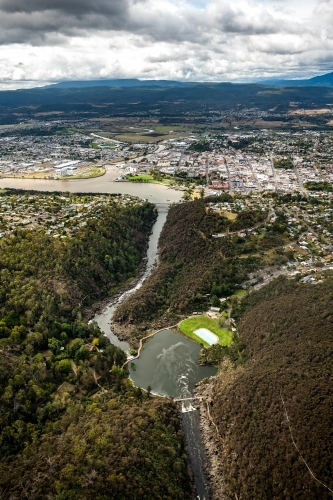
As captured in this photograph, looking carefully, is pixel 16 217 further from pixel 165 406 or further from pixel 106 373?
pixel 165 406

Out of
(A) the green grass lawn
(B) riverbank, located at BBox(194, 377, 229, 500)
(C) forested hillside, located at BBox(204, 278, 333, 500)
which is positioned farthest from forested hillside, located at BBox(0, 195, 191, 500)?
(A) the green grass lawn

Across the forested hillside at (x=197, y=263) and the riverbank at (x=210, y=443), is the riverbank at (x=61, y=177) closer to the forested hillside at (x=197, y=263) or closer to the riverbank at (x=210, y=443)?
the forested hillside at (x=197, y=263)

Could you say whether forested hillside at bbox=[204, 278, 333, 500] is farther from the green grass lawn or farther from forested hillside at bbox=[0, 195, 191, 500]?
forested hillside at bbox=[0, 195, 191, 500]

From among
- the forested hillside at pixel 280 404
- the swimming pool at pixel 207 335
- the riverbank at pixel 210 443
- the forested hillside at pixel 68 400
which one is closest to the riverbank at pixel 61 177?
the forested hillside at pixel 68 400

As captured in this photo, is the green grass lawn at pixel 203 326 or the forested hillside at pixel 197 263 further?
the forested hillside at pixel 197 263

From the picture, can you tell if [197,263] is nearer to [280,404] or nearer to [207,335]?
[207,335]

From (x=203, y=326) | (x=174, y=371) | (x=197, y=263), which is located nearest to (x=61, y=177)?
(x=197, y=263)

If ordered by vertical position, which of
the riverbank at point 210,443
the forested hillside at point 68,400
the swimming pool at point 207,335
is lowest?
the riverbank at point 210,443
